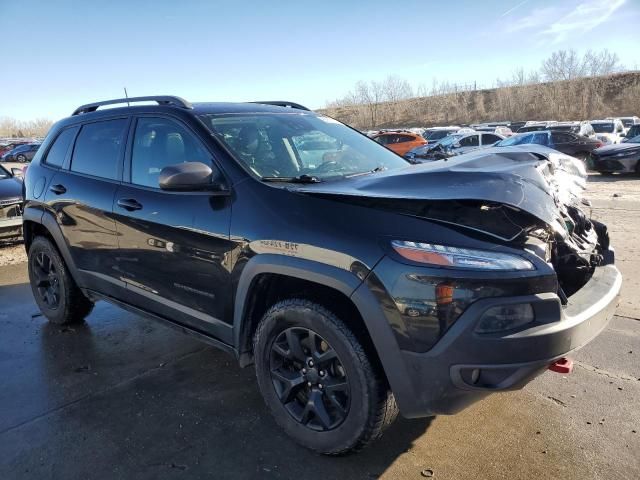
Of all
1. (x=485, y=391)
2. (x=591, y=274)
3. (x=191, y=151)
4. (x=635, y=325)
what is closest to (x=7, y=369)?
(x=191, y=151)

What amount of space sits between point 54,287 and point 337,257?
3.47m

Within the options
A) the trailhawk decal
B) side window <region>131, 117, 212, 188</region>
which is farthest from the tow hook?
side window <region>131, 117, 212, 188</region>

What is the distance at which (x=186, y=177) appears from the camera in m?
2.80

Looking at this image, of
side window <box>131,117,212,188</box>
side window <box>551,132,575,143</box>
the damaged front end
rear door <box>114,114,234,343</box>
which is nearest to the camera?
the damaged front end

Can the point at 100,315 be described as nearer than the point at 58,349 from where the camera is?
No

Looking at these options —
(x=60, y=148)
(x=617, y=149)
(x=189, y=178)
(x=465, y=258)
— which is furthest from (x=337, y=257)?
(x=617, y=149)

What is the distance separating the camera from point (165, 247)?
10.5ft

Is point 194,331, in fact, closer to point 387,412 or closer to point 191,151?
point 191,151

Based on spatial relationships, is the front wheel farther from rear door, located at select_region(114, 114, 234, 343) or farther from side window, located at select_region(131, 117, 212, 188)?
side window, located at select_region(131, 117, 212, 188)

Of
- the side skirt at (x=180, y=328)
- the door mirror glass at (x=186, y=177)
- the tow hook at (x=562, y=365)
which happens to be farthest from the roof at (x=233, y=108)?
the tow hook at (x=562, y=365)

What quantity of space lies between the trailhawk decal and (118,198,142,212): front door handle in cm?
113

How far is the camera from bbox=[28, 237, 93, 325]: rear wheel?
14.8 feet

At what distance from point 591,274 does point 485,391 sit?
1.13 metres

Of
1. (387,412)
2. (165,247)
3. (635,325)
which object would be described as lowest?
(635,325)
